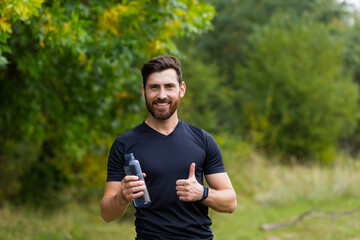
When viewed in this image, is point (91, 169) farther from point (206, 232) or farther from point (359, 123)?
point (359, 123)

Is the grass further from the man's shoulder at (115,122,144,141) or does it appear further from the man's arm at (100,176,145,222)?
the man's shoulder at (115,122,144,141)

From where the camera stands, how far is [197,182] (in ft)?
8.74

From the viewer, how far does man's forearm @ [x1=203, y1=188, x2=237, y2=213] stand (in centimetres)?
275

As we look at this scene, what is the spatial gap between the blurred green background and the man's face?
5.58 ft

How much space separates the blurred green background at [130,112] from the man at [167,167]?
5.74 ft

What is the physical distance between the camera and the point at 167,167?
9.05 ft

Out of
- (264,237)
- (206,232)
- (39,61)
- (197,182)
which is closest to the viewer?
(197,182)

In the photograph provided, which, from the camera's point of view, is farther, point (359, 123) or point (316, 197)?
point (359, 123)

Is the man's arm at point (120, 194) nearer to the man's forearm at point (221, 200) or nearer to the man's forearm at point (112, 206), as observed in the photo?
the man's forearm at point (112, 206)

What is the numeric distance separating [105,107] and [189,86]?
1494cm

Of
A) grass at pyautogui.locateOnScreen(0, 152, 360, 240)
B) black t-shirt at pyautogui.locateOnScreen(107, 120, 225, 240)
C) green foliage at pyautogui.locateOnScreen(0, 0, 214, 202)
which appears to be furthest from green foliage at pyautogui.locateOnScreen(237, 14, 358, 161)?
black t-shirt at pyautogui.locateOnScreen(107, 120, 225, 240)

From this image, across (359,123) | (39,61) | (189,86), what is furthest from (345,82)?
(39,61)

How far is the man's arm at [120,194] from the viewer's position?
255 cm

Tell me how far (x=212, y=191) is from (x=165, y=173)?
0.31 m
